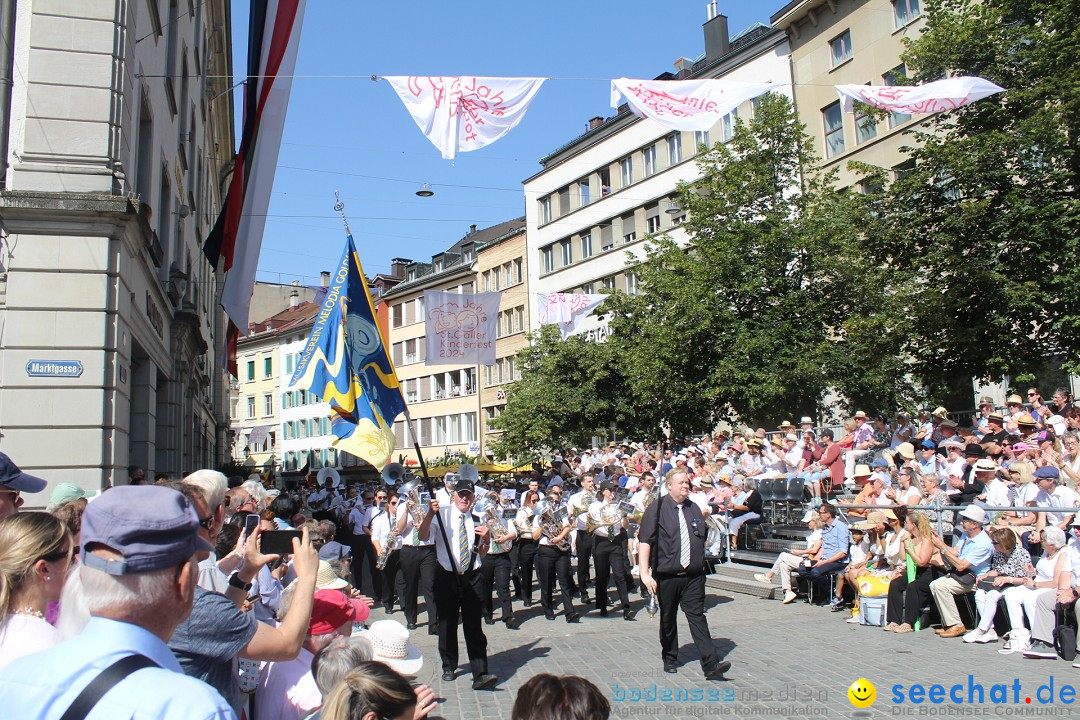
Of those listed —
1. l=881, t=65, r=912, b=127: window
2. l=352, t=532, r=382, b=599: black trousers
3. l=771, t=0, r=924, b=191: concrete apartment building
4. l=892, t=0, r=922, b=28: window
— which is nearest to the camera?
l=352, t=532, r=382, b=599: black trousers

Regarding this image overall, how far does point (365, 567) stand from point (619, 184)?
117 ft

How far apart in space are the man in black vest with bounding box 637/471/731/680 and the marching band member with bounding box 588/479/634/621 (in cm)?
409

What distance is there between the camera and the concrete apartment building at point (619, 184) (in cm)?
4097

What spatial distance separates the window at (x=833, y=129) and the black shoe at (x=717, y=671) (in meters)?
30.3

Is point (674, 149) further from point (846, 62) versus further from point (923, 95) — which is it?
point (923, 95)

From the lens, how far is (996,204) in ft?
67.3

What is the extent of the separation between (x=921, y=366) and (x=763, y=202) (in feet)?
25.0

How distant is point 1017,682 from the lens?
8172 millimetres

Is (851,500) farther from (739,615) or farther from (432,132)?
(432,132)

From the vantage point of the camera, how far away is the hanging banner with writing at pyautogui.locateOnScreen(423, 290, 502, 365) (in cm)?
2522


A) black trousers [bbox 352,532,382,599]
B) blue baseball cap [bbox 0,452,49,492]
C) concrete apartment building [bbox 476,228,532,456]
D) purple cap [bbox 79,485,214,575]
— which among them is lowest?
black trousers [bbox 352,532,382,599]

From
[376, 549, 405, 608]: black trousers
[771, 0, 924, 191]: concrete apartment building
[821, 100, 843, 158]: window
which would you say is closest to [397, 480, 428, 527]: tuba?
[376, 549, 405, 608]: black trousers

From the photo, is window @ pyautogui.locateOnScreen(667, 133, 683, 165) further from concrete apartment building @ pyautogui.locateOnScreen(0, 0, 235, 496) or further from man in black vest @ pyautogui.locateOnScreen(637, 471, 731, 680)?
man in black vest @ pyautogui.locateOnScreen(637, 471, 731, 680)

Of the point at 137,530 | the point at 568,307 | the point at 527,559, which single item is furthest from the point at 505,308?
the point at 137,530
